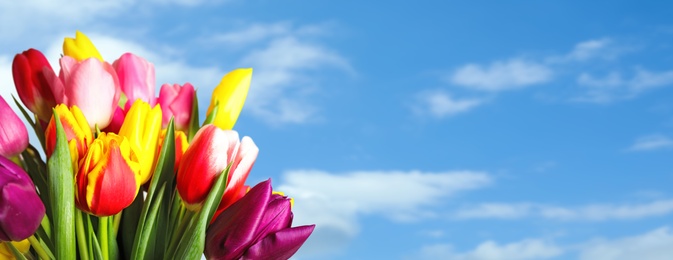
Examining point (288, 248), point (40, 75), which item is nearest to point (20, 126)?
point (40, 75)

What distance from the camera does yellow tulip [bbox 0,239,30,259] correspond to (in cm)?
92

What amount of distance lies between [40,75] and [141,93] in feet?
0.37

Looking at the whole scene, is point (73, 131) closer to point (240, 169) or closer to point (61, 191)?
point (61, 191)

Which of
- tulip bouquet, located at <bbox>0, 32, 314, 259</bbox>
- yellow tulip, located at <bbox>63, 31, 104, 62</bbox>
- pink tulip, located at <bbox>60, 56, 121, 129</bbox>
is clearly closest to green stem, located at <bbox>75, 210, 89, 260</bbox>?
tulip bouquet, located at <bbox>0, 32, 314, 259</bbox>

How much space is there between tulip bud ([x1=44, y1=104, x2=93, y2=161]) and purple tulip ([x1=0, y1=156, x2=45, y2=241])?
0.05 metres

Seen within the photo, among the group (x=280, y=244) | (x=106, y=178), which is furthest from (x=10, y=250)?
(x=280, y=244)

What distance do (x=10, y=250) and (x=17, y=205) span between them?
143 mm

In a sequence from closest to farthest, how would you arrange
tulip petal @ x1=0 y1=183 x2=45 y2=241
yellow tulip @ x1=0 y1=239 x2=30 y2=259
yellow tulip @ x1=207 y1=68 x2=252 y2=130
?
tulip petal @ x1=0 y1=183 x2=45 y2=241, yellow tulip @ x1=0 y1=239 x2=30 y2=259, yellow tulip @ x1=207 y1=68 x2=252 y2=130

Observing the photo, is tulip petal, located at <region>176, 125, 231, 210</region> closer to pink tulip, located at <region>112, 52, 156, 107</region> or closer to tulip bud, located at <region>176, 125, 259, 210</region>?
tulip bud, located at <region>176, 125, 259, 210</region>

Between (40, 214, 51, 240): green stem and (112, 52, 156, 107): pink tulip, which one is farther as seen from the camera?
(112, 52, 156, 107): pink tulip

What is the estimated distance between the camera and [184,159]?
3.03 feet

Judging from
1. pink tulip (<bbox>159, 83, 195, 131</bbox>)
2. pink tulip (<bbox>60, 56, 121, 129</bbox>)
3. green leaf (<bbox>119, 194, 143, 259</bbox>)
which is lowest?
green leaf (<bbox>119, 194, 143, 259</bbox>)

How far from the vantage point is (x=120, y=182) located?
854 mm

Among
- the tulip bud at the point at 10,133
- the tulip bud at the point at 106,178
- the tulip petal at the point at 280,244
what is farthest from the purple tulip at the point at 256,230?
the tulip bud at the point at 10,133
